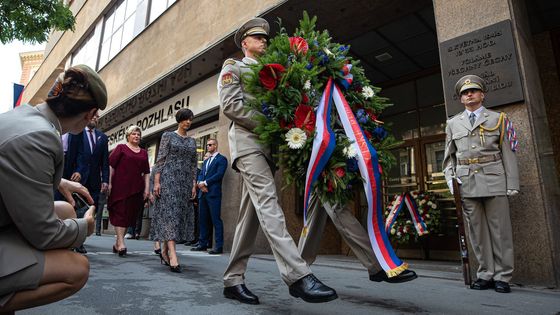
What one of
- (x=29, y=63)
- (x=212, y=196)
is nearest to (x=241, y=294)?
(x=212, y=196)

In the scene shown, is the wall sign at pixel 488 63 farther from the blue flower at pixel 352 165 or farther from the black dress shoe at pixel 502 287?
the blue flower at pixel 352 165

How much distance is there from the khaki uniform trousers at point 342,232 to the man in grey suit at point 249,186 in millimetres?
392

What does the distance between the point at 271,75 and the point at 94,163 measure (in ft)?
11.5

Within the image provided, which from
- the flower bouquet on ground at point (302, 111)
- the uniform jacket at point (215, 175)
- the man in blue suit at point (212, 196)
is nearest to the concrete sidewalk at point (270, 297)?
the flower bouquet on ground at point (302, 111)

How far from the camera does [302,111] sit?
2.43m

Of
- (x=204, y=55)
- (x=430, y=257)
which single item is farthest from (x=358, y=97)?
(x=204, y=55)

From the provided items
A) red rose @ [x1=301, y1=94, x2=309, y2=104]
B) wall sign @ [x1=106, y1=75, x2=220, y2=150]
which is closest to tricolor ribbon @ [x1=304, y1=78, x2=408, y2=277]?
red rose @ [x1=301, y1=94, x2=309, y2=104]

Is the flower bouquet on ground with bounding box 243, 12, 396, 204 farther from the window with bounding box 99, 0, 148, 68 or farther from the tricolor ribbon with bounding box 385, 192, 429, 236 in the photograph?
the window with bounding box 99, 0, 148, 68

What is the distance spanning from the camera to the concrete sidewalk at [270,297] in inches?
87.4

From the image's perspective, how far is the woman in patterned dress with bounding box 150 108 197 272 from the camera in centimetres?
411

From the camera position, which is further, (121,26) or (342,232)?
(121,26)

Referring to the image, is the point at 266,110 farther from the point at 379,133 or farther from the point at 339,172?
the point at 379,133

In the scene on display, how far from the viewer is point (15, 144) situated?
1.28 meters

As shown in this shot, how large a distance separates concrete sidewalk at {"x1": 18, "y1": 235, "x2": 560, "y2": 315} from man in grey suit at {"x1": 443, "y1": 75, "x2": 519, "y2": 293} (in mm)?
279
